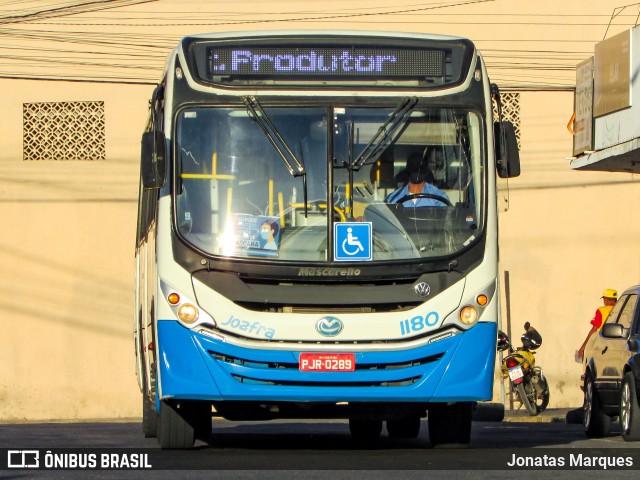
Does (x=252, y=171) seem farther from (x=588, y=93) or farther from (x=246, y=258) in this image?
(x=588, y=93)

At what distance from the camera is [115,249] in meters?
26.8

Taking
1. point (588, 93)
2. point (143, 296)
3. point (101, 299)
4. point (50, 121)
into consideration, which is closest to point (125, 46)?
point (50, 121)

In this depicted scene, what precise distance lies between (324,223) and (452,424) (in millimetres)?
2029

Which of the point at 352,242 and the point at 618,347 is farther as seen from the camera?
the point at 618,347

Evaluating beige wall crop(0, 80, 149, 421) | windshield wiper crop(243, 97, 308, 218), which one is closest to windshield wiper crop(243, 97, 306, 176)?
windshield wiper crop(243, 97, 308, 218)

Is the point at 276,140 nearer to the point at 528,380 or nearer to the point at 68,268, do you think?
the point at 528,380

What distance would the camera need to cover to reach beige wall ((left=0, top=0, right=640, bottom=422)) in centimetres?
2594

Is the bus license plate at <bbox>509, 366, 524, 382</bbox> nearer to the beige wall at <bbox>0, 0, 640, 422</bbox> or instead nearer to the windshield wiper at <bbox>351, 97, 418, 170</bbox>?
the beige wall at <bbox>0, 0, 640, 422</bbox>

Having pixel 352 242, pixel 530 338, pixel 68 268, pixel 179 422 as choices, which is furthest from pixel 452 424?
pixel 68 268

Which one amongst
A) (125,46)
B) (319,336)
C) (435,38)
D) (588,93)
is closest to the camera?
(319,336)

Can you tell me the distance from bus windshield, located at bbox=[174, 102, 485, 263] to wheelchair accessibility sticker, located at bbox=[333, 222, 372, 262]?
48mm

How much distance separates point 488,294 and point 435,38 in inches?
78.2

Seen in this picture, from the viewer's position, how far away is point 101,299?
1051 inches

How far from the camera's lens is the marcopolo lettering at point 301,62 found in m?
10.8
